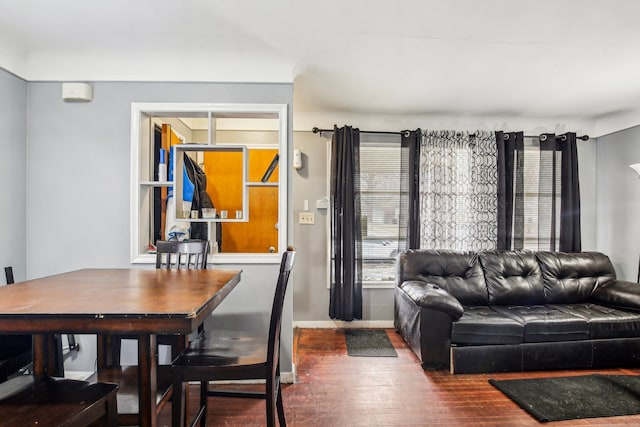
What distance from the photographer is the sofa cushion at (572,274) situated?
3.21 m

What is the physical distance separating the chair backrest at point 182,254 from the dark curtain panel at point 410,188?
226 centimetres

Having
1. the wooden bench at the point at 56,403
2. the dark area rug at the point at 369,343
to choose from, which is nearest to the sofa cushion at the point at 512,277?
the dark area rug at the point at 369,343

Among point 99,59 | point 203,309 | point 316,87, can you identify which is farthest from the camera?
point 316,87

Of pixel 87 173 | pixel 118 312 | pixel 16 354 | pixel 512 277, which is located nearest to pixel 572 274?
pixel 512 277

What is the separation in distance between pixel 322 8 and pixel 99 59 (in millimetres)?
1790

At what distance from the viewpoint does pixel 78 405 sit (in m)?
1.05

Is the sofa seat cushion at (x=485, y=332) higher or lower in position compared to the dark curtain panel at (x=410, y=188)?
lower

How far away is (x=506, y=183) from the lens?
359cm

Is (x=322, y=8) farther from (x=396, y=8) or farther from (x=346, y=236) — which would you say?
(x=346, y=236)

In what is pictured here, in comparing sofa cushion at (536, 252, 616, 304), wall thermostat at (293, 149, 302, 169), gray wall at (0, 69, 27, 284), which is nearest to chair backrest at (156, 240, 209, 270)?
gray wall at (0, 69, 27, 284)

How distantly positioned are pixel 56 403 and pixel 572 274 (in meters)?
4.14

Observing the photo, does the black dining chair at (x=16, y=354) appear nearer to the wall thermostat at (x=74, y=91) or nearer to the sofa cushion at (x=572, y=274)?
the wall thermostat at (x=74, y=91)

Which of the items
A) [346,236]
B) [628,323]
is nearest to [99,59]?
[346,236]

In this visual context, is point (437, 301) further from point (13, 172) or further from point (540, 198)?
point (13, 172)
